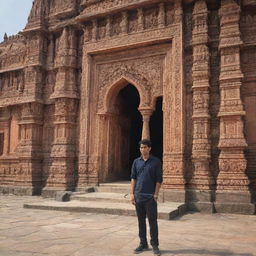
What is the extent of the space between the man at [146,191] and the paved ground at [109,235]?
0.95 feet

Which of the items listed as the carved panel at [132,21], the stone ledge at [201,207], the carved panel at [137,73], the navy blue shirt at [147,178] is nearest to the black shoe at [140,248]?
the navy blue shirt at [147,178]

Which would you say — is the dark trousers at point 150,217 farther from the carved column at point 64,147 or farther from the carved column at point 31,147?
the carved column at point 31,147

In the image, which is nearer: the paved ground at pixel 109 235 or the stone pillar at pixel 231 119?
the paved ground at pixel 109 235

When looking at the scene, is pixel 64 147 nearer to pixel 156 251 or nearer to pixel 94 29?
pixel 94 29

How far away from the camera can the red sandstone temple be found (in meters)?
8.60

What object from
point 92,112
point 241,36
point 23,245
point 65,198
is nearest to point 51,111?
point 92,112

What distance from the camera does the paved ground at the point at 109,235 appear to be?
14.2ft

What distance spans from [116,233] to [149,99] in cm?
524

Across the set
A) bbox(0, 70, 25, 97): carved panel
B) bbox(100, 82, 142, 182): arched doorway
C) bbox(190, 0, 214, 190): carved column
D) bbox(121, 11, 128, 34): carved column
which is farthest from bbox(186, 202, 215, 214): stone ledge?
bbox(0, 70, 25, 97): carved panel

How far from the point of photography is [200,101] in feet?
29.2

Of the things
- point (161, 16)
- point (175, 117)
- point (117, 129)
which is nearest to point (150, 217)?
point (175, 117)

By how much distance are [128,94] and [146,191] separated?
27.3ft

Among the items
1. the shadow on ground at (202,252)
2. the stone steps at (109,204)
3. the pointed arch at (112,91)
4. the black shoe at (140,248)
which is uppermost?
the pointed arch at (112,91)

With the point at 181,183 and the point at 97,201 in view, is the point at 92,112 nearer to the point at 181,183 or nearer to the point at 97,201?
the point at 97,201
